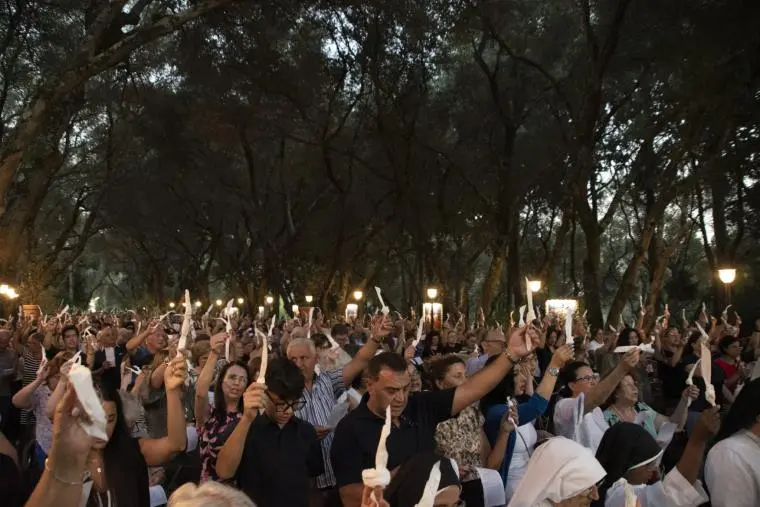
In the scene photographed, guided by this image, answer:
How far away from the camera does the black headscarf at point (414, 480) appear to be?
9.99 ft

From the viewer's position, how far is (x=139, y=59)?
81.5ft

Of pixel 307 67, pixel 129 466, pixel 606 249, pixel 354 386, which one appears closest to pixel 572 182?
pixel 307 67

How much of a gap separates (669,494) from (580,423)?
1.50 m

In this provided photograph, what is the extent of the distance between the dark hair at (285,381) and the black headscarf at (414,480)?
52.9 inches

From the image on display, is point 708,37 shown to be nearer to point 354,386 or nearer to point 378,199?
point 354,386

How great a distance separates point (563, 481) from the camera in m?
3.28

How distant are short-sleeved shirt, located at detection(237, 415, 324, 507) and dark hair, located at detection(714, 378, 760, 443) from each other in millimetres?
2160

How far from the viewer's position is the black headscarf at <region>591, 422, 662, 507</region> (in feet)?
14.5

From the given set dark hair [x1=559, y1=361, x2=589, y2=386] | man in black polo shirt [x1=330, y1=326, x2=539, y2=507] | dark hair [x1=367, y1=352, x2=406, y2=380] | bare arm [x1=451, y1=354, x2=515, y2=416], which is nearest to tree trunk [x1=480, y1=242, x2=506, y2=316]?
dark hair [x1=559, y1=361, x2=589, y2=386]

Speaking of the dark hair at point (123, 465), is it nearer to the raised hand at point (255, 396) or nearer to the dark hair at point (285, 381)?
the raised hand at point (255, 396)

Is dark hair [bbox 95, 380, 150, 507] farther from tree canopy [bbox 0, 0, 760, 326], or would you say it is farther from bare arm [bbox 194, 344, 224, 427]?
tree canopy [bbox 0, 0, 760, 326]

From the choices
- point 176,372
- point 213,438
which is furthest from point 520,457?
point 176,372

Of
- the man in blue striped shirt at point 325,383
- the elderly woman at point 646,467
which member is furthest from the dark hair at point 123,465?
the elderly woman at point 646,467

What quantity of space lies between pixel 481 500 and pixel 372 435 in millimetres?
1288
